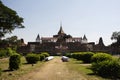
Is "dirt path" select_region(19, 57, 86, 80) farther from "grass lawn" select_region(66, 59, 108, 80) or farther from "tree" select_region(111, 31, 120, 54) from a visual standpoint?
"tree" select_region(111, 31, 120, 54)

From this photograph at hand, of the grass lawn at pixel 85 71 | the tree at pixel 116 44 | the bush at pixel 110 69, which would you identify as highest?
the tree at pixel 116 44

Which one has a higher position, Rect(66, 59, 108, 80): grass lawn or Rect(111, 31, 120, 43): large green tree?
Rect(111, 31, 120, 43): large green tree

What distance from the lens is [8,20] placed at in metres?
45.6

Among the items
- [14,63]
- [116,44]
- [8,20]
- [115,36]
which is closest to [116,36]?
[115,36]

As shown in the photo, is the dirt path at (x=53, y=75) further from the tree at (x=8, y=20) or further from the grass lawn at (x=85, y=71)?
the tree at (x=8, y=20)

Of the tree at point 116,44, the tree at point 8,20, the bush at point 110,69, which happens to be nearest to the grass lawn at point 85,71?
the bush at point 110,69

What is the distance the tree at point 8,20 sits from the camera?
1747 inches

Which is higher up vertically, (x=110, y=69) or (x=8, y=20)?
(x=8, y=20)

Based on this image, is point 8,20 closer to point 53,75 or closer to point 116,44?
point 53,75

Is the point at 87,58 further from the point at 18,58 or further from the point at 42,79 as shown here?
the point at 42,79

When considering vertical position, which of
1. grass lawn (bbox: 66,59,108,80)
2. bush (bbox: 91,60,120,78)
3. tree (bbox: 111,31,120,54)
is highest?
tree (bbox: 111,31,120,54)

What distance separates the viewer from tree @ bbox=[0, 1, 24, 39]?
44375mm

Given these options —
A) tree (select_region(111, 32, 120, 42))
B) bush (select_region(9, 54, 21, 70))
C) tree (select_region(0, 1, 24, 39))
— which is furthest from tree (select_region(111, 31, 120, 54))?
bush (select_region(9, 54, 21, 70))

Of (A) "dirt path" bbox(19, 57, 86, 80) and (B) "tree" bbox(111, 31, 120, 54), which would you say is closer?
(A) "dirt path" bbox(19, 57, 86, 80)
